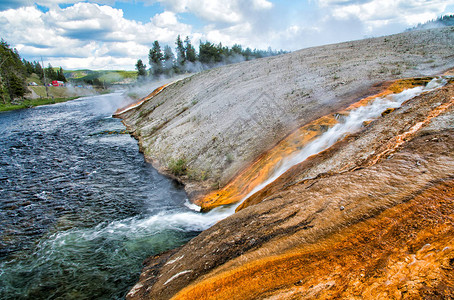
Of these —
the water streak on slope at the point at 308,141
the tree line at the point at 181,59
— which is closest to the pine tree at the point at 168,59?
the tree line at the point at 181,59

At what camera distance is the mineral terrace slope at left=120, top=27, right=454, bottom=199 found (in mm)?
12562

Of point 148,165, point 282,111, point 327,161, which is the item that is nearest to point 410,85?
point 282,111

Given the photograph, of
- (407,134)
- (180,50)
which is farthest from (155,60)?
(407,134)

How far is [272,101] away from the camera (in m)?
15.3

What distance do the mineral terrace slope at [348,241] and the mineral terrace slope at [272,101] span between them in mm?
6294

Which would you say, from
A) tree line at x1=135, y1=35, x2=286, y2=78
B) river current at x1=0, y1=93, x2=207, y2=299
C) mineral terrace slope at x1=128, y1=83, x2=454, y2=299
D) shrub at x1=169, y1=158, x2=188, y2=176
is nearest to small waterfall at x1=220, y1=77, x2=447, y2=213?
river current at x1=0, y1=93, x2=207, y2=299

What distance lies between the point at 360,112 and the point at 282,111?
4351 millimetres

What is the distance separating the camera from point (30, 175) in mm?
13891

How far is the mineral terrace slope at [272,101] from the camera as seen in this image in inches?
495

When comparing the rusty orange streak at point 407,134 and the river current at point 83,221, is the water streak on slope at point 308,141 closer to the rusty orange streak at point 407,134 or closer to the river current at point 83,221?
the river current at point 83,221

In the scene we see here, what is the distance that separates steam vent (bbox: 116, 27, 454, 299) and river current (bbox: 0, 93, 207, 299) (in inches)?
36.0

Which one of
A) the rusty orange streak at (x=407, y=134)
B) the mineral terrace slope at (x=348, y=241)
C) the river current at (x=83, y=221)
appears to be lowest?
the river current at (x=83, y=221)

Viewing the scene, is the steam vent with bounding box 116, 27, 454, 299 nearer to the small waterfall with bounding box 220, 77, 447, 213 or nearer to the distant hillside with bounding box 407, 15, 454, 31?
the small waterfall with bounding box 220, 77, 447, 213

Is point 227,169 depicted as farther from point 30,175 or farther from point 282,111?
point 30,175
